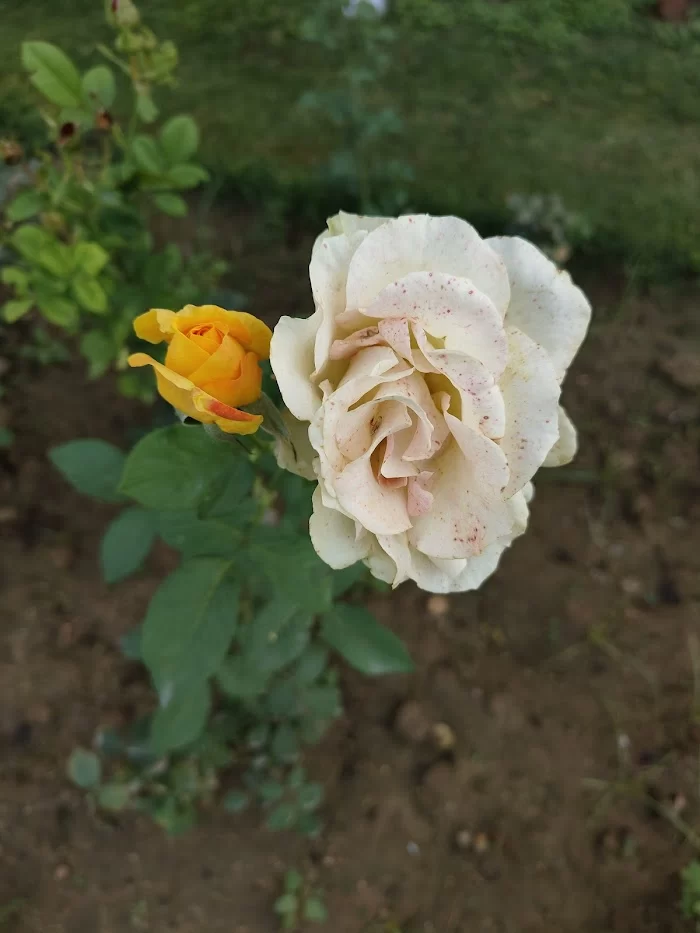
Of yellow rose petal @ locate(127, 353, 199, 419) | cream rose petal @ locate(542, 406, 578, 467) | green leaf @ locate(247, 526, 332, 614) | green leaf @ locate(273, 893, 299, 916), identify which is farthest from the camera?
green leaf @ locate(273, 893, 299, 916)

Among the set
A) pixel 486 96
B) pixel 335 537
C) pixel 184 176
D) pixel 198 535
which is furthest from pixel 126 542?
pixel 486 96

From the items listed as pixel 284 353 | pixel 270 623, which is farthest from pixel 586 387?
pixel 284 353

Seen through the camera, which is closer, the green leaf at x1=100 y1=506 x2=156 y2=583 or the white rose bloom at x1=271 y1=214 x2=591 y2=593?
the white rose bloom at x1=271 y1=214 x2=591 y2=593

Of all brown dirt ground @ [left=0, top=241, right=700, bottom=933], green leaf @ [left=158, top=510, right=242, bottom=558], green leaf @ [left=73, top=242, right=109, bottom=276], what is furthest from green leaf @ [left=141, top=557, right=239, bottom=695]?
brown dirt ground @ [left=0, top=241, right=700, bottom=933]

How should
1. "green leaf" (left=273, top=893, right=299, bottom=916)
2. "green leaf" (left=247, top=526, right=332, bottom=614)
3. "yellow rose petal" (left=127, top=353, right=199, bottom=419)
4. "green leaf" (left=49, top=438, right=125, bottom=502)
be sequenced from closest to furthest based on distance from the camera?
"yellow rose petal" (left=127, top=353, right=199, bottom=419), "green leaf" (left=247, top=526, right=332, bottom=614), "green leaf" (left=49, top=438, right=125, bottom=502), "green leaf" (left=273, top=893, right=299, bottom=916)

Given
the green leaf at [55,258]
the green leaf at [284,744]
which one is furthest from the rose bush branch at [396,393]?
the green leaf at [284,744]

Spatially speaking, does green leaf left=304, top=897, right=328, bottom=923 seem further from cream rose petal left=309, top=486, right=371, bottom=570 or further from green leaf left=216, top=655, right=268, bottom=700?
cream rose petal left=309, top=486, right=371, bottom=570
